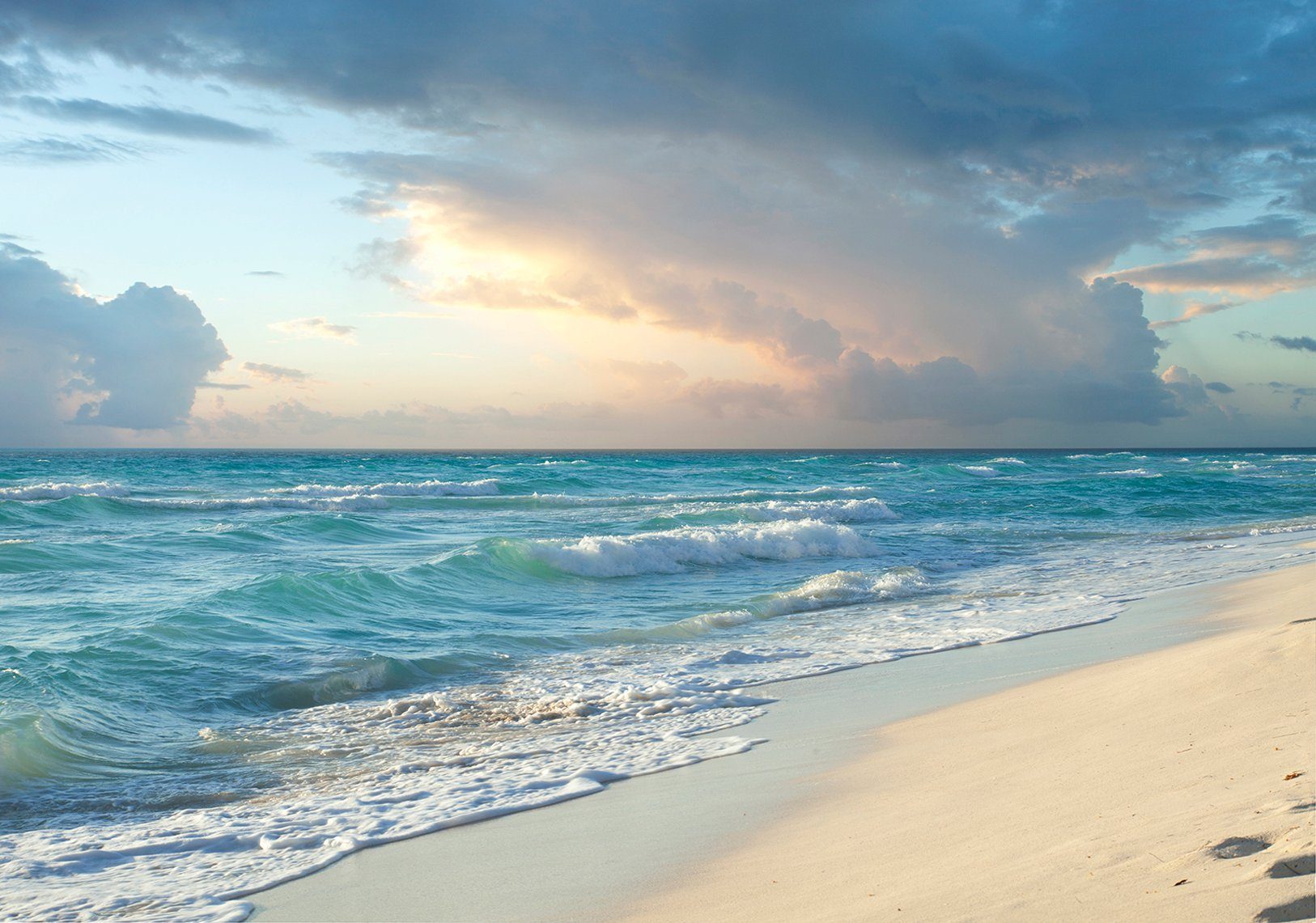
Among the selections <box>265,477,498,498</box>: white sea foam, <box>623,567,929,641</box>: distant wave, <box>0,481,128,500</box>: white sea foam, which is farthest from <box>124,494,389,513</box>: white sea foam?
<box>623,567,929,641</box>: distant wave

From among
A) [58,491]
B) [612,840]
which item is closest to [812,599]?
[612,840]

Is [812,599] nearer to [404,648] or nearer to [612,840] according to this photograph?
[404,648]

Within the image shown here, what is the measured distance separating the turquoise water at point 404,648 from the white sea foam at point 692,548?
80mm

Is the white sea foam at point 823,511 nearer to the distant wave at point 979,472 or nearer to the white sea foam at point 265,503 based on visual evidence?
the white sea foam at point 265,503

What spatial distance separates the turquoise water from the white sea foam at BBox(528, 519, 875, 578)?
8cm

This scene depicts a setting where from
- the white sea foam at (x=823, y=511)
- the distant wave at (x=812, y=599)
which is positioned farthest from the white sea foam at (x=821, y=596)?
the white sea foam at (x=823, y=511)

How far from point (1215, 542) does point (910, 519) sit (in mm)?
9545

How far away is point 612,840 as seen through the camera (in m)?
4.48

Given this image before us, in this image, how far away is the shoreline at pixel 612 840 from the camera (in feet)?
12.7

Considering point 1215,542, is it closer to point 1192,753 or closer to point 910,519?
point 910,519

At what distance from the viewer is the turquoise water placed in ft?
16.8

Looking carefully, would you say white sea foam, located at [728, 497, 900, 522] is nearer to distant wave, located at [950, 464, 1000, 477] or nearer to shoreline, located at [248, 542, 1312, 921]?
shoreline, located at [248, 542, 1312, 921]

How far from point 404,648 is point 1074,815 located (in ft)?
25.5

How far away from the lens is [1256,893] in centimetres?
235
